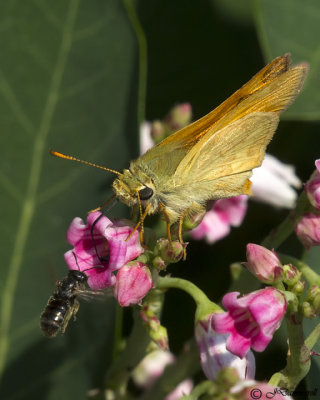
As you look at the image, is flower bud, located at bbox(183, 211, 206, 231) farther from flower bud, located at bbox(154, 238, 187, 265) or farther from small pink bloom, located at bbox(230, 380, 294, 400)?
small pink bloom, located at bbox(230, 380, 294, 400)

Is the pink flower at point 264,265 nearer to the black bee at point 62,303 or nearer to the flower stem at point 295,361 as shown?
the flower stem at point 295,361

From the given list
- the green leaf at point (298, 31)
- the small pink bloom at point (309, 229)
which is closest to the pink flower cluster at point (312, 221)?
the small pink bloom at point (309, 229)

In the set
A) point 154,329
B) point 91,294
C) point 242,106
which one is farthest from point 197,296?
point 242,106

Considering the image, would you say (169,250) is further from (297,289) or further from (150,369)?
(150,369)

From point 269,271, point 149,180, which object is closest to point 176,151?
point 149,180

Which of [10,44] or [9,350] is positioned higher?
[10,44]

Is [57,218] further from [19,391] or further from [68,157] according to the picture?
[19,391]
